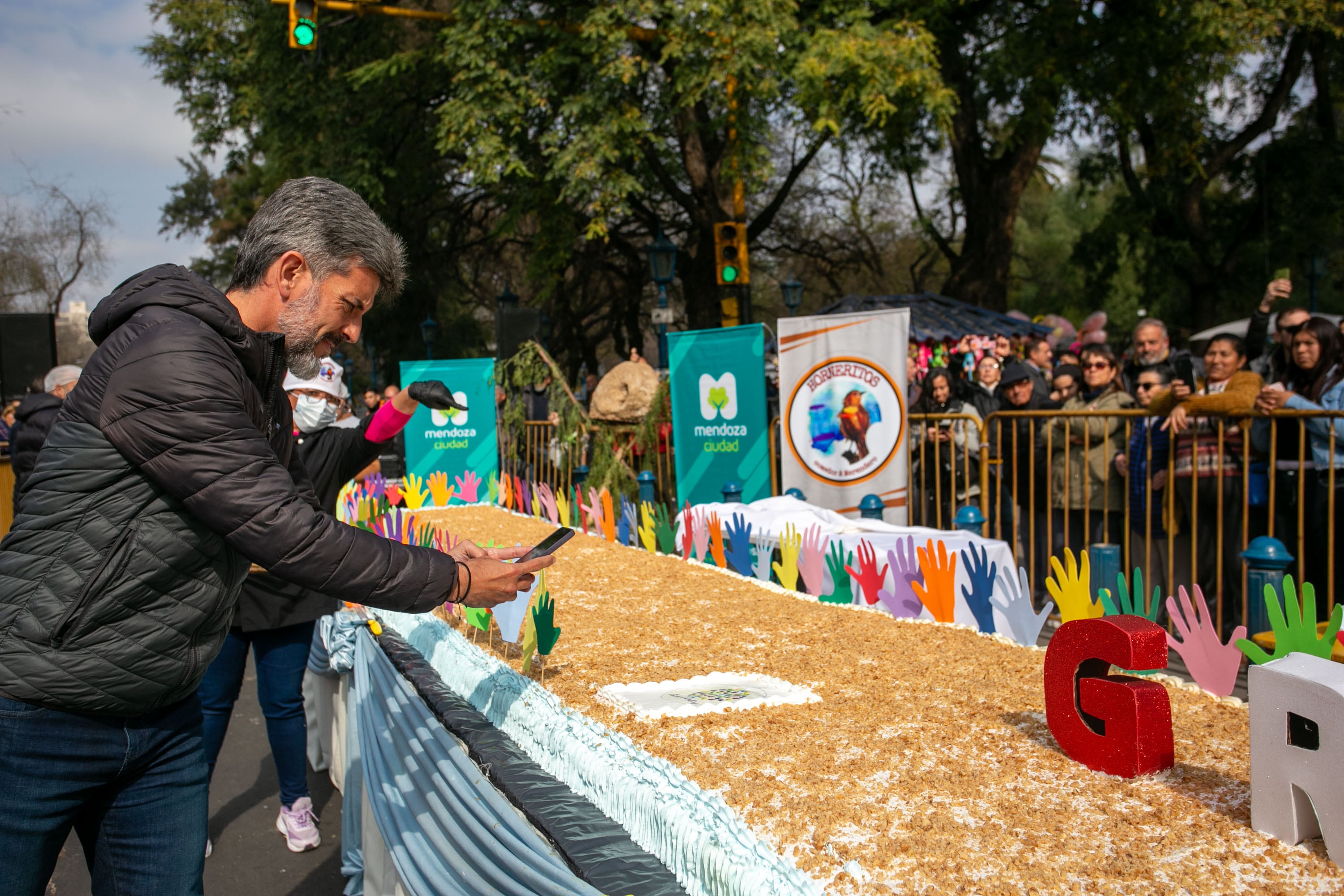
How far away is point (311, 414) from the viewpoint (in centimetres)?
354

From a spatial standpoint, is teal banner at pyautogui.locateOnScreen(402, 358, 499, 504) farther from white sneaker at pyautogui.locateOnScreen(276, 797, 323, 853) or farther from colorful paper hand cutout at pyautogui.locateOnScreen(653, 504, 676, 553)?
white sneaker at pyautogui.locateOnScreen(276, 797, 323, 853)

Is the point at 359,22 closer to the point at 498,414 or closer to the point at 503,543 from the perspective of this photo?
the point at 498,414

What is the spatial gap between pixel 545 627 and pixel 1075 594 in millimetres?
1271

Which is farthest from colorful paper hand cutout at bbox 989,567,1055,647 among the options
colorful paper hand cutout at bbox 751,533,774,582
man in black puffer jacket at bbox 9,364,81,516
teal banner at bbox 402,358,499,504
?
teal banner at bbox 402,358,499,504

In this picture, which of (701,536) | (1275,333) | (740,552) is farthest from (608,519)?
(1275,333)

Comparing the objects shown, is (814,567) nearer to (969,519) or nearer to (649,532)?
(649,532)

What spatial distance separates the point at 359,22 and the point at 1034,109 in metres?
10.2

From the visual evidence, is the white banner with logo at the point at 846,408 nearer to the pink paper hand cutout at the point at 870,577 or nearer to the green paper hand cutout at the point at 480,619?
the pink paper hand cutout at the point at 870,577

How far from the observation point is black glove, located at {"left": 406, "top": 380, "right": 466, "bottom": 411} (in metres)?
3.13

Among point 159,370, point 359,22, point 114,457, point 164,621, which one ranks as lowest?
point 164,621

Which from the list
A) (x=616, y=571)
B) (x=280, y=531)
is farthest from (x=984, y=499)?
(x=280, y=531)

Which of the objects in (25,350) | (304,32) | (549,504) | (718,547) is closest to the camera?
(718,547)

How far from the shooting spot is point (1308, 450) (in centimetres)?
470

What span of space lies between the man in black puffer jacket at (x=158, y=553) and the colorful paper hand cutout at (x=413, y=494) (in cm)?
428
